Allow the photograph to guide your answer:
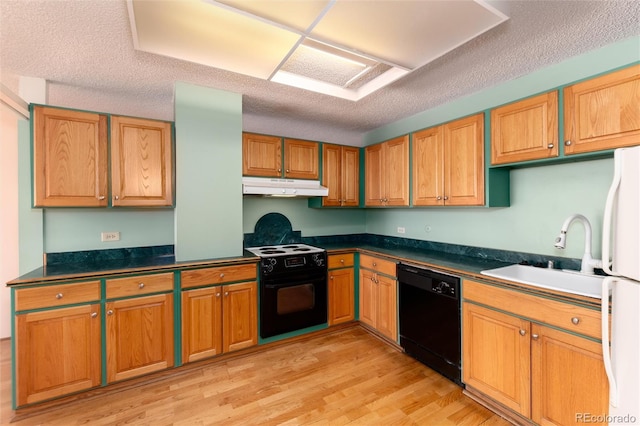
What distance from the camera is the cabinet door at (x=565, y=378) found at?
1429 mm

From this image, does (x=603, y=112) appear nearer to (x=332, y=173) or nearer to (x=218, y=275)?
(x=332, y=173)

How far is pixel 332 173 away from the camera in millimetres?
3422

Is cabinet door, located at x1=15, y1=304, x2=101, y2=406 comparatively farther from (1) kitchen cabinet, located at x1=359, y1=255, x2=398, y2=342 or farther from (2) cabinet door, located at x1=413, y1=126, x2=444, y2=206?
(2) cabinet door, located at x1=413, y1=126, x2=444, y2=206

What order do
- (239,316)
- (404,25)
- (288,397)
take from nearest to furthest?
(404,25), (288,397), (239,316)

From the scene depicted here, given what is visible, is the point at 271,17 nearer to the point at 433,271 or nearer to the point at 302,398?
the point at 433,271

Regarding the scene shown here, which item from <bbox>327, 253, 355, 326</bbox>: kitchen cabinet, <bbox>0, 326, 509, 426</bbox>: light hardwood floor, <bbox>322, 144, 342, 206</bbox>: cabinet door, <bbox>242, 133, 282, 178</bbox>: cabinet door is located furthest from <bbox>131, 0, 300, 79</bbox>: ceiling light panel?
<bbox>0, 326, 509, 426</bbox>: light hardwood floor

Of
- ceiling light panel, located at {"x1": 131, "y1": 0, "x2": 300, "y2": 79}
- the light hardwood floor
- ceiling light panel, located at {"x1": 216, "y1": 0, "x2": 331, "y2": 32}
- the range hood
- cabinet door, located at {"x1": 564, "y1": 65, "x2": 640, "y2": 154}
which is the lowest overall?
the light hardwood floor

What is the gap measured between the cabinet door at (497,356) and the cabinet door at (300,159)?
208 centimetres

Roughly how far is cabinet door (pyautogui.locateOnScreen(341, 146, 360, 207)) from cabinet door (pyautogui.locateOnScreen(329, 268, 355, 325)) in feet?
3.02

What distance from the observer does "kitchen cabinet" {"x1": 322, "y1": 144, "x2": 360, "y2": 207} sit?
3379 mm

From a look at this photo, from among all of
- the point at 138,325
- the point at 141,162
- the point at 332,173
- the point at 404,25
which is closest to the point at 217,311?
the point at 138,325

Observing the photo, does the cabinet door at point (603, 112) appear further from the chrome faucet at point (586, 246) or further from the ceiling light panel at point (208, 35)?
the ceiling light panel at point (208, 35)

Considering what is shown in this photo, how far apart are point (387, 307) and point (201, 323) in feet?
5.86

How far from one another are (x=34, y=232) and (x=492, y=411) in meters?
4.00
